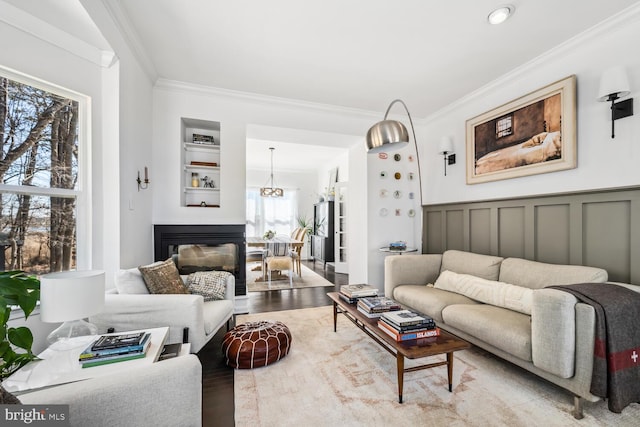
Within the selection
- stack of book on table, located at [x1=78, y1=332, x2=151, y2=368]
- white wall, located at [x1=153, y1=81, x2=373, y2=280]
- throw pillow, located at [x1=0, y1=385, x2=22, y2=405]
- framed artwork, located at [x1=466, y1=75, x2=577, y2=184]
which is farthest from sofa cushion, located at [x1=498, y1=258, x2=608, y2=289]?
throw pillow, located at [x1=0, y1=385, x2=22, y2=405]

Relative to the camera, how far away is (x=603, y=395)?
1557 mm

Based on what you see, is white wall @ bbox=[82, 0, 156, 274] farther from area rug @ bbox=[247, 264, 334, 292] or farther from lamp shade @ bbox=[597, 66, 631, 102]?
lamp shade @ bbox=[597, 66, 631, 102]

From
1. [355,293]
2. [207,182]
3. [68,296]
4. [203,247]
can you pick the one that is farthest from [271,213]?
[68,296]

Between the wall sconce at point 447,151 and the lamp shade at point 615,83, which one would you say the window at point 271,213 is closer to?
the wall sconce at point 447,151

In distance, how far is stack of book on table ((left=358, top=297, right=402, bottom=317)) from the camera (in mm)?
2199

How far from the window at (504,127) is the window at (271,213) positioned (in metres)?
5.61

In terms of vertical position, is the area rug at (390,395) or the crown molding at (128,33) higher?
the crown molding at (128,33)

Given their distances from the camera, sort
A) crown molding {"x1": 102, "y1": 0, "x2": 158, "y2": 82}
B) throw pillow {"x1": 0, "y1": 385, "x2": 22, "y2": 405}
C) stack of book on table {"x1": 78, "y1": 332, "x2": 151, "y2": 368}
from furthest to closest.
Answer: crown molding {"x1": 102, "y1": 0, "x2": 158, "y2": 82} → stack of book on table {"x1": 78, "y1": 332, "x2": 151, "y2": 368} → throw pillow {"x1": 0, "y1": 385, "x2": 22, "y2": 405}

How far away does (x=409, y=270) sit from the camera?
3291 mm

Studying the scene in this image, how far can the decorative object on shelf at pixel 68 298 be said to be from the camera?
50.1 inches

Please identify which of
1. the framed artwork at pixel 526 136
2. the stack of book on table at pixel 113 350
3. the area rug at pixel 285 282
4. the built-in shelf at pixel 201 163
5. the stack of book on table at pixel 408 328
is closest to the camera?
the stack of book on table at pixel 113 350

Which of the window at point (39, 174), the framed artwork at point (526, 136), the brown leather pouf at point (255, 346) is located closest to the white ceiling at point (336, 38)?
the framed artwork at point (526, 136)

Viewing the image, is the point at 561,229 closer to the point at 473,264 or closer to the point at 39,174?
the point at 473,264

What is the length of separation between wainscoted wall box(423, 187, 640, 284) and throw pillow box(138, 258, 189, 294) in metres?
3.32
